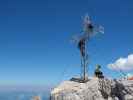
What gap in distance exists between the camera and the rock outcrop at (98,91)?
34.5 m

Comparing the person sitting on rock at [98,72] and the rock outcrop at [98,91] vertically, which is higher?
the person sitting on rock at [98,72]

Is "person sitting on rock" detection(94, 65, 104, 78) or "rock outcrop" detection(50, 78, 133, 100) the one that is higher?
"person sitting on rock" detection(94, 65, 104, 78)

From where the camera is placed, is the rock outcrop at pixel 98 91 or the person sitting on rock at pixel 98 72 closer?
the rock outcrop at pixel 98 91

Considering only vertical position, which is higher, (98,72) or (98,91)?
(98,72)

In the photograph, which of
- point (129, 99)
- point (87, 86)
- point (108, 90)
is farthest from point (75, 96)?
point (129, 99)

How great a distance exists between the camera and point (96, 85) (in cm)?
3506

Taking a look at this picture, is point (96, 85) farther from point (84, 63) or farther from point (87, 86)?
point (84, 63)

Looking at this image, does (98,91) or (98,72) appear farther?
(98,72)

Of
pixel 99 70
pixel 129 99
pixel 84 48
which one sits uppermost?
pixel 84 48

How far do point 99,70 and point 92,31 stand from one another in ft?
18.7

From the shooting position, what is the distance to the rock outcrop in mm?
34469

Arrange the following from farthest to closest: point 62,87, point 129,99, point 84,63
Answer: point 84,63 → point 62,87 → point 129,99

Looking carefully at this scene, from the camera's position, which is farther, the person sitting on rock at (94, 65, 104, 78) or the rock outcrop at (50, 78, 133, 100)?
the person sitting on rock at (94, 65, 104, 78)

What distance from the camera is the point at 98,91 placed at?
3484 centimetres
